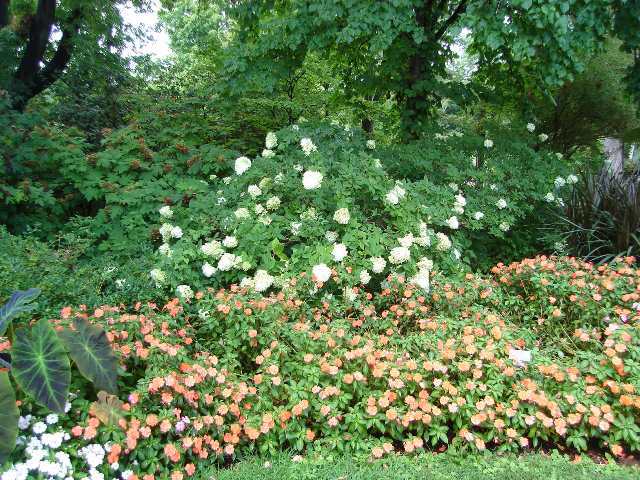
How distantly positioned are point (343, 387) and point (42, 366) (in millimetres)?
1566

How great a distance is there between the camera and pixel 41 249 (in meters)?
4.00

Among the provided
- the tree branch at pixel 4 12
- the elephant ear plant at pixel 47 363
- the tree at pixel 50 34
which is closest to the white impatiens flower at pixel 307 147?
the elephant ear plant at pixel 47 363

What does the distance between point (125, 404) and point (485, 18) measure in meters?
4.44

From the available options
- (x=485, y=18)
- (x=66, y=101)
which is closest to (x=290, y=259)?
(x=485, y=18)

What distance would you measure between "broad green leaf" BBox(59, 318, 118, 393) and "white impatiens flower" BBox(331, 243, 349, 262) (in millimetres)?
1798

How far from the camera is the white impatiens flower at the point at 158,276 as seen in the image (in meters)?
3.97

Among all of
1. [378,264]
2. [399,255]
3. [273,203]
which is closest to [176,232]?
[273,203]

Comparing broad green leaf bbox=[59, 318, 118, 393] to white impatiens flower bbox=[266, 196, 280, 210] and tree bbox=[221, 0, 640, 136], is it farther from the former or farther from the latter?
tree bbox=[221, 0, 640, 136]

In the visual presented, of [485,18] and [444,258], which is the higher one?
[485,18]

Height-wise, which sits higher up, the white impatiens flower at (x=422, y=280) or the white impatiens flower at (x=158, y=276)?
the white impatiens flower at (x=158, y=276)

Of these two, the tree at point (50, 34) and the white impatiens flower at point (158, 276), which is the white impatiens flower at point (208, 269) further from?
the tree at point (50, 34)

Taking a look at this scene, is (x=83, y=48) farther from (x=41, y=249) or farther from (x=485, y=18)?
(x=485, y=18)

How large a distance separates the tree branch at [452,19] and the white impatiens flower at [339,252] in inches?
166

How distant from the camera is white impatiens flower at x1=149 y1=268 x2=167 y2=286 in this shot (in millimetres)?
3967
